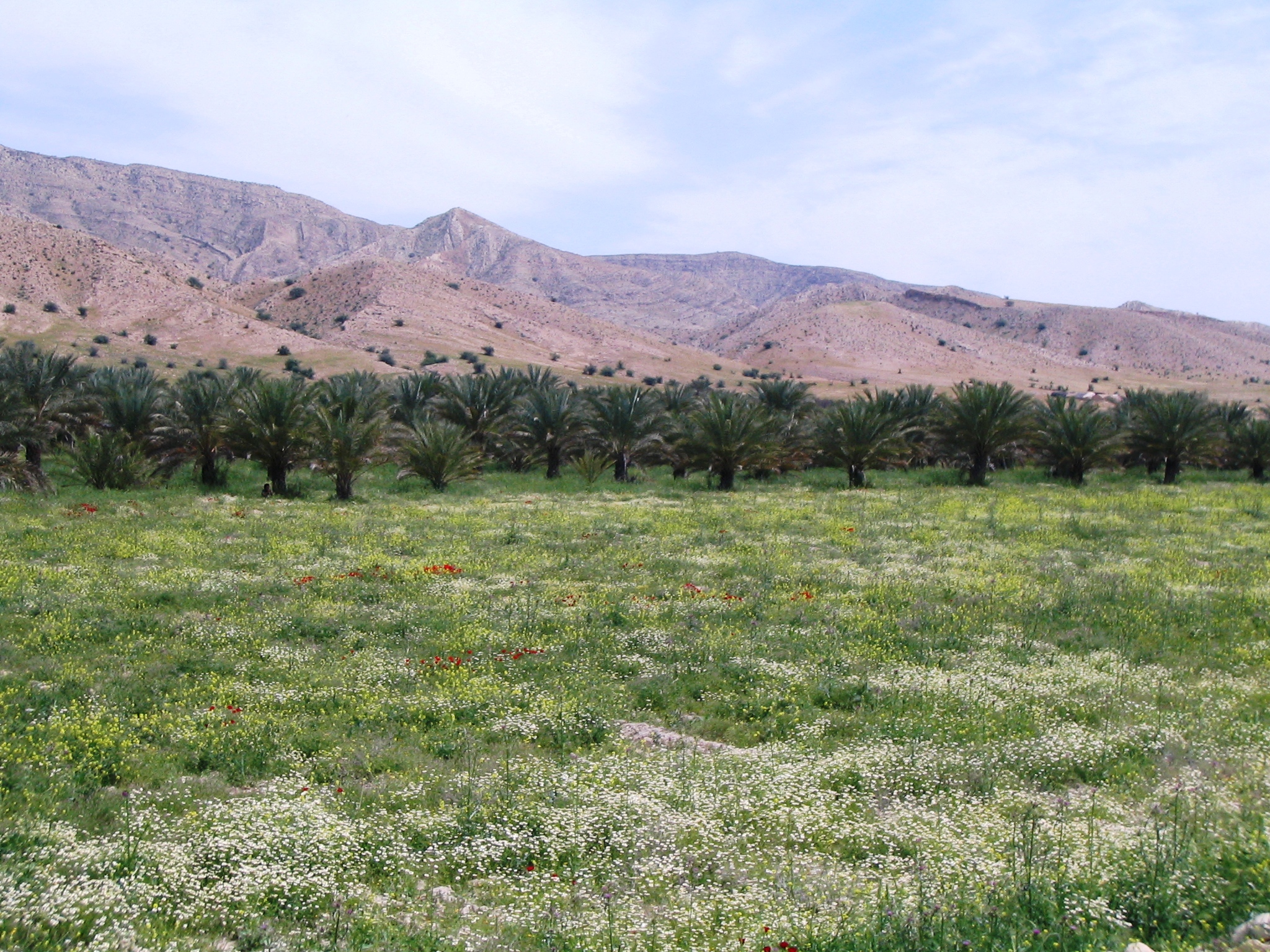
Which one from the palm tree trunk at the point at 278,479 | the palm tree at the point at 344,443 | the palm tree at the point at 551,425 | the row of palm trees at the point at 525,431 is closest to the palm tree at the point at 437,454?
the row of palm trees at the point at 525,431

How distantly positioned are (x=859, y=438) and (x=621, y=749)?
20.1 metres

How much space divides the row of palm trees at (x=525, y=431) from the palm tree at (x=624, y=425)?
53 mm

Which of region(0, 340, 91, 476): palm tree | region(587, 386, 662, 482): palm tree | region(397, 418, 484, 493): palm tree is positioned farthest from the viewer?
region(587, 386, 662, 482): palm tree

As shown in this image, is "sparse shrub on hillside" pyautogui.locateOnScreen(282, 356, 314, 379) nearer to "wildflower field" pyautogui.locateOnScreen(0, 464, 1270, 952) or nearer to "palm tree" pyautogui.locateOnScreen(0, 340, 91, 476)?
"palm tree" pyautogui.locateOnScreen(0, 340, 91, 476)

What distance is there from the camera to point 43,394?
24172 millimetres

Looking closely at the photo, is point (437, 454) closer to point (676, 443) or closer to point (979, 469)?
point (676, 443)

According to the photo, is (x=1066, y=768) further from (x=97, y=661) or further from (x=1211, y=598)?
(x=97, y=661)

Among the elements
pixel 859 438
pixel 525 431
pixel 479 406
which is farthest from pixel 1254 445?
pixel 479 406

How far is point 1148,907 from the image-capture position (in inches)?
166

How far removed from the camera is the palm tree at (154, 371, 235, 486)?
2191cm

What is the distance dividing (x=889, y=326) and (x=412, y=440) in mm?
101725

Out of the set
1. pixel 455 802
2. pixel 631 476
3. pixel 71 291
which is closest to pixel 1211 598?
pixel 455 802

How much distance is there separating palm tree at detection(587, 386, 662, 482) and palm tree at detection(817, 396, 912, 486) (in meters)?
5.32

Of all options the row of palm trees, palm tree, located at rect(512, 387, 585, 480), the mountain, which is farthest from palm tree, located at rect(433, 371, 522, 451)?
the mountain
